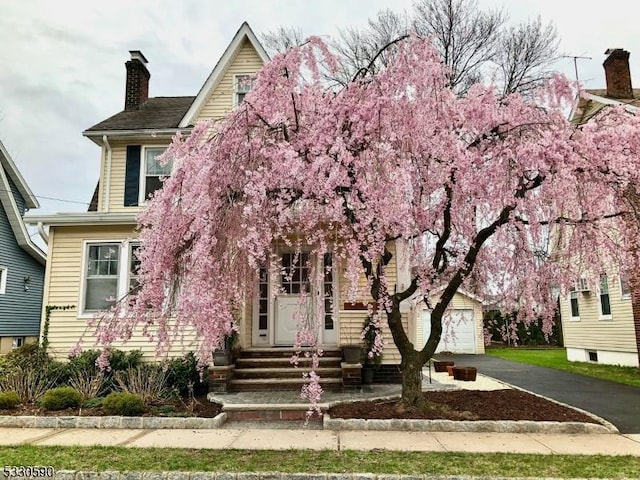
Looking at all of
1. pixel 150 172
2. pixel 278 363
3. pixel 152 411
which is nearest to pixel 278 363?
pixel 278 363

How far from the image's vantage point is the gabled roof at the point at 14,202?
1748 centimetres

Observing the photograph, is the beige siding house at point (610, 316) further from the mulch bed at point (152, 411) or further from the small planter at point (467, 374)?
the mulch bed at point (152, 411)

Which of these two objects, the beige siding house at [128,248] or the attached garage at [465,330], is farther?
the attached garage at [465,330]

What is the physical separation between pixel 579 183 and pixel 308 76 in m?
3.99

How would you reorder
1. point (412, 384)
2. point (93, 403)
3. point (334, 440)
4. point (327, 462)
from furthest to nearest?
point (93, 403)
point (412, 384)
point (334, 440)
point (327, 462)

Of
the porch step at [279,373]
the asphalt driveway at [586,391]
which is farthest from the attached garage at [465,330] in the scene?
the porch step at [279,373]

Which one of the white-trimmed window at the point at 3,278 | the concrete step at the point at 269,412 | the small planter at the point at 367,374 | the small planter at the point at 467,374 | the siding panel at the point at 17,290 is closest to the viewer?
the concrete step at the point at 269,412

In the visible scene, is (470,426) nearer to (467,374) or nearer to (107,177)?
(467,374)

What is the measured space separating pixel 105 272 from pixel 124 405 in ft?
15.0

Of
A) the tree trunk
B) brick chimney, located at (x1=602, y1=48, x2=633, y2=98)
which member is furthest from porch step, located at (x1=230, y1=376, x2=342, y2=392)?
brick chimney, located at (x1=602, y1=48, x2=633, y2=98)

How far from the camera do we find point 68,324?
1110 centimetres

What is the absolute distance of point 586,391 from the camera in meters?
10.7

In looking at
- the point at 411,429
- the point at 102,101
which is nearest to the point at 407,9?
the point at 102,101

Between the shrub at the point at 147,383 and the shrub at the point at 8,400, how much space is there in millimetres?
1587
